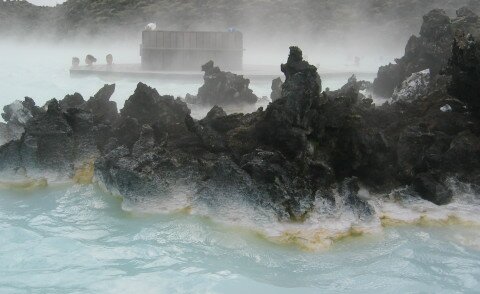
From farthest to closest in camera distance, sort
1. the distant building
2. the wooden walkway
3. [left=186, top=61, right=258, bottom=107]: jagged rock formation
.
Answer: the distant building → the wooden walkway → [left=186, top=61, right=258, bottom=107]: jagged rock formation

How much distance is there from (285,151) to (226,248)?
6.47 ft

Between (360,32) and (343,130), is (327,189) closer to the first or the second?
(343,130)

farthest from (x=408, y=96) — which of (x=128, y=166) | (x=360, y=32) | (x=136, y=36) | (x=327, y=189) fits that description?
(x=136, y=36)

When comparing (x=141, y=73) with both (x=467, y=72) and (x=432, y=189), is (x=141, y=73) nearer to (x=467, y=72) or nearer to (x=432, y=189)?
(x=467, y=72)

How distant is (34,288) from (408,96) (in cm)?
899

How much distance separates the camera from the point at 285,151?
7.33m

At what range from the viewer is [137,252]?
20.1ft

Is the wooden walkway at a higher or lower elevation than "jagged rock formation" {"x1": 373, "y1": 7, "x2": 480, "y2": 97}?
lower

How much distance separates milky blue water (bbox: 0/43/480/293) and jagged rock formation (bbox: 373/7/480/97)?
6866 millimetres

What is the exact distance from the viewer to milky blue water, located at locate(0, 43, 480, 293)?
5.40 m

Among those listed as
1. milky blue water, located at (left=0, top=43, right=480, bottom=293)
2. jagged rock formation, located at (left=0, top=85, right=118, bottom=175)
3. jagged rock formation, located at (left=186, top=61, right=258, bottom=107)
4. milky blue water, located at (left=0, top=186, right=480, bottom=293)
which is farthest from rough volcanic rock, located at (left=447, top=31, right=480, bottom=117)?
jagged rock formation, located at (left=186, top=61, right=258, bottom=107)

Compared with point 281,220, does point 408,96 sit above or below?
above

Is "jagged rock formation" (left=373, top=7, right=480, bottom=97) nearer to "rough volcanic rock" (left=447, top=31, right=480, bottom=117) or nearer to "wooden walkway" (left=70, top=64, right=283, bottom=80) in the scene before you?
"rough volcanic rock" (left=447, top=31, right=480, bottom=117)

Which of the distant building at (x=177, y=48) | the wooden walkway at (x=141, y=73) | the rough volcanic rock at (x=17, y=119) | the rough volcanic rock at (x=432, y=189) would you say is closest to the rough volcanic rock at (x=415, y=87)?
the rough volcanic rock at (x=432, y=189)
